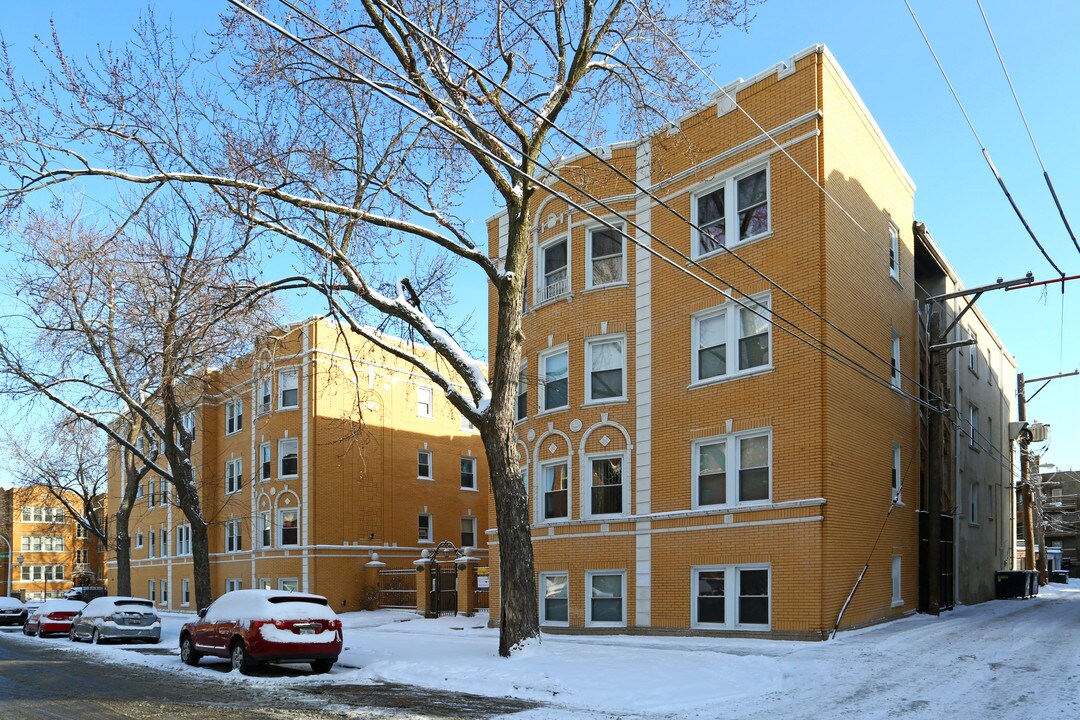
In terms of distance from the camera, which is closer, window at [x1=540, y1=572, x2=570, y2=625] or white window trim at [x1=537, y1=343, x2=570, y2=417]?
window at [x1=540, y1=572, x2=570, y2=625]

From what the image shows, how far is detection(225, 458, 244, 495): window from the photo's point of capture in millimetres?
40594

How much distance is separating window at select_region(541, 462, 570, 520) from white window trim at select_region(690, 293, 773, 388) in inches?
171

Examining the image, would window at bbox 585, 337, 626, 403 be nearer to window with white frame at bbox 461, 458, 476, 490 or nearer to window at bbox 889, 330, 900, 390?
window at bbox 889, 330, 900, 390

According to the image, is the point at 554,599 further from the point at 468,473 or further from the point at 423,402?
the point at 468,473

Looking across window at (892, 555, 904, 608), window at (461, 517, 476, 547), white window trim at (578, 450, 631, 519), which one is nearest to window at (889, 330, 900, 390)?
window at (892, 555, 904, 608)

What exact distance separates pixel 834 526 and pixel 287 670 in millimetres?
10668

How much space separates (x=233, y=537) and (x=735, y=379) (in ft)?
91.0

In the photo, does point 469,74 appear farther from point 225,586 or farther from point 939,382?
point 225,586

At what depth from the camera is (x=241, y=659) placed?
1600 cm

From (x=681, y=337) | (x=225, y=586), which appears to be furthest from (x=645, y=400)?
(x=225, y=586)

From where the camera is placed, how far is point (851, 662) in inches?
576

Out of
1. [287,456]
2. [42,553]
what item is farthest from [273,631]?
[42,553]

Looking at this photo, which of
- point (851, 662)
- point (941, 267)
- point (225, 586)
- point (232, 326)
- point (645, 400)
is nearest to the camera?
point (851, 662)

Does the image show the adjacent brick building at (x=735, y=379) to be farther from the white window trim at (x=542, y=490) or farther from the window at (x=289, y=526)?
the window at (x=289, y=526)
